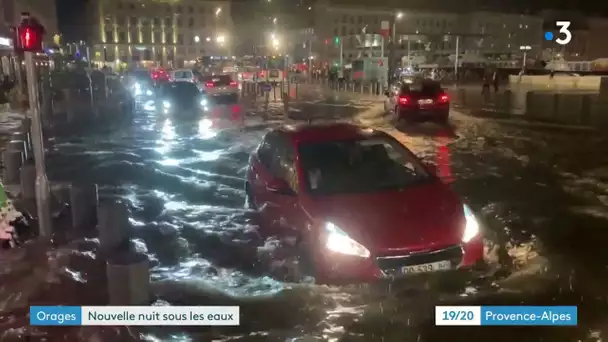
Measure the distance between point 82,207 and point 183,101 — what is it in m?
22.6

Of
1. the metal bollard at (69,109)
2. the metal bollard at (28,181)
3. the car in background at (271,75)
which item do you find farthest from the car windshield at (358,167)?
the car in background at (271,75)

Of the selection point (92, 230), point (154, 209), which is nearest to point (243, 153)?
point (154, 209)

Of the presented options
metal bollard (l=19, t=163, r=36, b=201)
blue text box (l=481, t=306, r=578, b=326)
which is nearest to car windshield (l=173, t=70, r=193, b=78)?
metal bollard (l=19, t=163, r=36, b=201)

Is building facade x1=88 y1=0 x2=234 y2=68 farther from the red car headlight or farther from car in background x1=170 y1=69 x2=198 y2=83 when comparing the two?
the red car headlight

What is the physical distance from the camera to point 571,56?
4129 inches

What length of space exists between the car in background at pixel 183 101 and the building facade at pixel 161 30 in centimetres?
8210

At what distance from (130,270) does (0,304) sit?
5.04 ft

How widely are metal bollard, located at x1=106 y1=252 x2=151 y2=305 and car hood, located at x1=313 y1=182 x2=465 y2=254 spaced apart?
6.02ft

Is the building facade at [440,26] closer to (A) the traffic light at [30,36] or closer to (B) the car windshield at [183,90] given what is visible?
(B) the car windshield at [183,90]

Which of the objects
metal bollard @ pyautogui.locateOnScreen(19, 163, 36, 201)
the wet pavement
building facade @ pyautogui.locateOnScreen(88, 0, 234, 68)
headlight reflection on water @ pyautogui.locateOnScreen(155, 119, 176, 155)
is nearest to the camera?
the wet pavement

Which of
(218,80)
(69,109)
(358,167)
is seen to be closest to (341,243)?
(358,167)

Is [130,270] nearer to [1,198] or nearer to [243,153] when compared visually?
[1,198]

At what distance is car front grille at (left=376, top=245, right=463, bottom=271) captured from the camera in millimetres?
5773

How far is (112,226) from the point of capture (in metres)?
7.22
